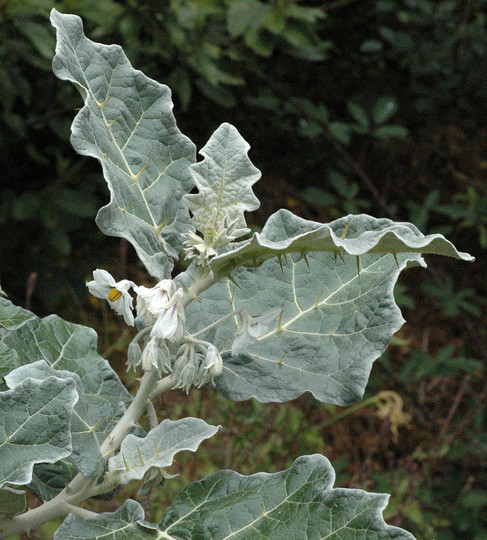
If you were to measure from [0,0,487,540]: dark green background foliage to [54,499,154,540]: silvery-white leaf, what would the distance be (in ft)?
3.95

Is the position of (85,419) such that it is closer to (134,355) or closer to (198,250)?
(134,355)

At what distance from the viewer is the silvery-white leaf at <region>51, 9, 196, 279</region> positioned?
0.77m

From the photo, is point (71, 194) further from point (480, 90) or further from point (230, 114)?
point (480, 90)

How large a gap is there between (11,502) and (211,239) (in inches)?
13.1

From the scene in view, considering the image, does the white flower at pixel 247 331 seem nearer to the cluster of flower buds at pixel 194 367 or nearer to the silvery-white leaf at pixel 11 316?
the cluster of flower buds at pixel 194 367

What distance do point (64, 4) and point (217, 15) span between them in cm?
60

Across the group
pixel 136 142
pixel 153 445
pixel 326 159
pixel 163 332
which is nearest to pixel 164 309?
pixel 163 332

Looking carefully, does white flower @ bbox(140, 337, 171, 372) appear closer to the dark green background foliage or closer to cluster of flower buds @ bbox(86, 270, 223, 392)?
cluster of flower buds @ bbox(86, 270, 223, 392)

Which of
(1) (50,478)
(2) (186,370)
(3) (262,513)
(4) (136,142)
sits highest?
(4) (136,142)

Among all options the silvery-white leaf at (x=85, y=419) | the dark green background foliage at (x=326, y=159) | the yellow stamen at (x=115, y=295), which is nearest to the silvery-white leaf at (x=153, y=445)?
the silvery-white leaf at (x=85, y=419)

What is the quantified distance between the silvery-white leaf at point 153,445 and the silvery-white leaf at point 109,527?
41 mm

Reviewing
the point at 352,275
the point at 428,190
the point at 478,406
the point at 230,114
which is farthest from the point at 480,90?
the point at 352,275

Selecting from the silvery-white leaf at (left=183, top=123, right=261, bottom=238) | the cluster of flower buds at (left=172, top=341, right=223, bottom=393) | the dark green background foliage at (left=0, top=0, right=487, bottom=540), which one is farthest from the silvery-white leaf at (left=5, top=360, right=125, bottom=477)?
the dark green background foliage at (left=0, top=0, right=487, bottom=540)

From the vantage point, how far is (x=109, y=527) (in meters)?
0.72
